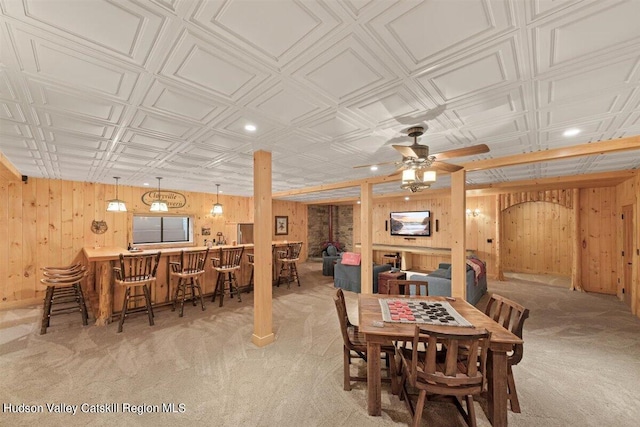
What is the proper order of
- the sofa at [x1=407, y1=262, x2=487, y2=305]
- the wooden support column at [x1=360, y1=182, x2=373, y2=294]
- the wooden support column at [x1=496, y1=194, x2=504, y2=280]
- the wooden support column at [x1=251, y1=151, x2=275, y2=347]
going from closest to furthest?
the wooden support column at [x1=251, y1=151, x2=275, y2=347] → the sofa at [x1=407, y1=262, x2=487, y2=305] → the wooden support column at [x1=360, y1=182, x2=373, y2=294] → the wooden support column at [x1=496, y1=194, x2=504, y2=280]

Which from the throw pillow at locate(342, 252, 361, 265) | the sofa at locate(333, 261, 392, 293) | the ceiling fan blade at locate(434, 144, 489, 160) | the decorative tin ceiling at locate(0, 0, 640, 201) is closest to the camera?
the decorative tin ceiling at locate(0, 0, 640, 201)

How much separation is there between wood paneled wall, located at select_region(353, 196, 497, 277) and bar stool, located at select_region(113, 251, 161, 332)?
24.2 ft

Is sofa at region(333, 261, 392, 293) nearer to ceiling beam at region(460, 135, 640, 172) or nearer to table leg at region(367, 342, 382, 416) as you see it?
ceiling beam at region(460, 135, 640, 172)

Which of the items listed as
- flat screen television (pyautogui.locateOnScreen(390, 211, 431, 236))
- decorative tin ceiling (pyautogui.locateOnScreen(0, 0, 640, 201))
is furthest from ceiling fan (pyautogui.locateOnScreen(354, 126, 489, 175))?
flat screen television (pyautogui.locateOnScreen(390, 211, 431, 236))

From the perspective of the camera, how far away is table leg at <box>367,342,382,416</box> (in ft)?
7.27

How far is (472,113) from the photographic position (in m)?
2.37

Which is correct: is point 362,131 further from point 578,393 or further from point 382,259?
point 382,259

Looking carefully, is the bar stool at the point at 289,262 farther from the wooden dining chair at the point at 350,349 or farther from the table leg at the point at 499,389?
the table leg at the point at 499,389

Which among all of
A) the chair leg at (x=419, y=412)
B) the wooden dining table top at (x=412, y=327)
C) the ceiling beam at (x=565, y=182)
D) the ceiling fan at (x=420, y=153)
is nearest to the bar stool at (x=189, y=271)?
the wooden dining table top at (x=412, y=327)

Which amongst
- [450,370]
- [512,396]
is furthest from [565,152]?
[450,370]

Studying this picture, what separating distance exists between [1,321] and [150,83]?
5292 millimetres

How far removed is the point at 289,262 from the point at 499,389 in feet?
16.2

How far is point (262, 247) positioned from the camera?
A: 346 centimetres

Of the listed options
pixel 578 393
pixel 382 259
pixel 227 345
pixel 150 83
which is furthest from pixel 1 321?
pixel 382 259
